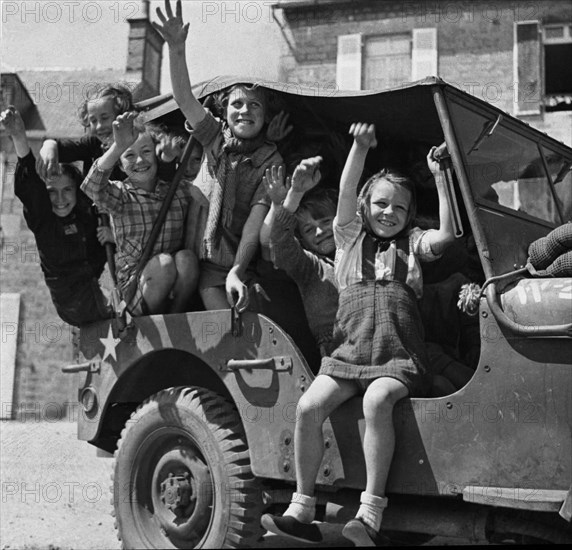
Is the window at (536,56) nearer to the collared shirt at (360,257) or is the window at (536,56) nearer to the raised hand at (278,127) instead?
the raised hand at (278,127)

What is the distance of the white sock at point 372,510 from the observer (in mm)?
4480

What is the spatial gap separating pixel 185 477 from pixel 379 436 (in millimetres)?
1442

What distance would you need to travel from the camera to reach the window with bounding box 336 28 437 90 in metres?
19.8

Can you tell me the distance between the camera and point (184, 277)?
18.7 ft

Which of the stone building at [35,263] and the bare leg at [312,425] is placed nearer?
the bare leg at [312,425]

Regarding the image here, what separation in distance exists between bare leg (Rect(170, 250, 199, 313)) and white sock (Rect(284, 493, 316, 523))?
4.85ft

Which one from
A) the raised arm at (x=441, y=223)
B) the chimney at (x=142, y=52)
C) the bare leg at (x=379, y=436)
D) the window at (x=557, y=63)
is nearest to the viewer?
the bare leg at (x=379, y=436)

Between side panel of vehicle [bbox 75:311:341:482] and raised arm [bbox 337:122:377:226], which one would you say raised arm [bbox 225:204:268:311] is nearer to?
side panel of vehicle [bbox 75:311:341:482]

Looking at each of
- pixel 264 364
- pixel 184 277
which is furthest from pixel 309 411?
pixel 184 277

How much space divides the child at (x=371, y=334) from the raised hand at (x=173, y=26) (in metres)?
1.09

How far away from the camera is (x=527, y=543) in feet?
15.2

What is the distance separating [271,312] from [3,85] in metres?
16.1

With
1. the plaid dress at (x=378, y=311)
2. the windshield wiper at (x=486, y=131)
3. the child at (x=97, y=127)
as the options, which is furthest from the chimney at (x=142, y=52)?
the plaid dress at (x=378, y=311)

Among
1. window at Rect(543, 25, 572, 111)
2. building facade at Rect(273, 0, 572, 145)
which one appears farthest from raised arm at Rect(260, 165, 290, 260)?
window at Rect(543, 25, 572, 111)
